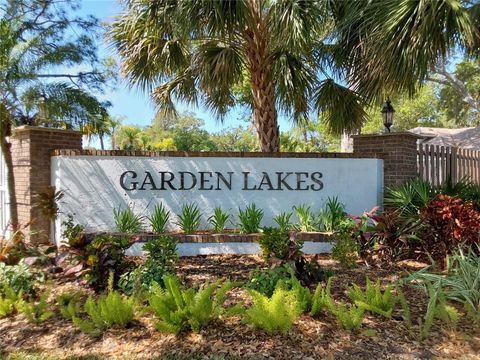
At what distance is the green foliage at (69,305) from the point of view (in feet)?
13.0

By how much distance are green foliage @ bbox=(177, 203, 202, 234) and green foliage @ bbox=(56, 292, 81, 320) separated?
8.58 feet

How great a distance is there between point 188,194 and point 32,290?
3269 mm

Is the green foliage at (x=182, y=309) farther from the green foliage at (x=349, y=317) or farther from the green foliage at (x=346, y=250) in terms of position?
the green foliage at (x=346, y=250)

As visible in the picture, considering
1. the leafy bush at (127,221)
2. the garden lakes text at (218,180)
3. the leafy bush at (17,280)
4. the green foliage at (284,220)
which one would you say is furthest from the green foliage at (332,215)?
the leafy bush at (17,280)

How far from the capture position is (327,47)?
7949 millimetres

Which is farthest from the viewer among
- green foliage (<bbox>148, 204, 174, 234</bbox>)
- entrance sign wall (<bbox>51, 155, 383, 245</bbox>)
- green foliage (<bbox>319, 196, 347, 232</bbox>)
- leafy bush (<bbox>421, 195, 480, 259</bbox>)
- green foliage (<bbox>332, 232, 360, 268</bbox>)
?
entrance sign wall (<bbox>51, 155, 383, 245</bbox>)

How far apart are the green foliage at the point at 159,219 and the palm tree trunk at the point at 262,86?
2.78 m

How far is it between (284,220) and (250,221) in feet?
2.12

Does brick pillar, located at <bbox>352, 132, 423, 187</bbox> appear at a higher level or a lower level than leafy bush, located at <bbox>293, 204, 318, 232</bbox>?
higher

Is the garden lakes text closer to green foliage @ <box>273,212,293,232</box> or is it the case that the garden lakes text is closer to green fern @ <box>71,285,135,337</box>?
green foliage @ <box>273,212,293,232</box>

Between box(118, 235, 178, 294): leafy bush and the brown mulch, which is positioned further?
box(118, 235, 178, 294): leafy bush

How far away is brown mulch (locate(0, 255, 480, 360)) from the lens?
3391 millimetres

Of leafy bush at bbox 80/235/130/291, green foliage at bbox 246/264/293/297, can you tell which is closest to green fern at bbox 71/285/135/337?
leafy bush at bbox 80/235/130/291

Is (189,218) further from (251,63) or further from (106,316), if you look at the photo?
(251,63)
